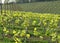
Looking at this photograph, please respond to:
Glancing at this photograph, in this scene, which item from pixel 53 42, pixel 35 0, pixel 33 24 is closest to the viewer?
pixel 53 42

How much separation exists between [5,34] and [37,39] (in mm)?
975

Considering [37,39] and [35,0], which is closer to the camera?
[37,39]

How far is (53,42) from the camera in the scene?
572 centimetres

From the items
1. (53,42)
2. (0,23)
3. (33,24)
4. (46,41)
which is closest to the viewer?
(53,42)

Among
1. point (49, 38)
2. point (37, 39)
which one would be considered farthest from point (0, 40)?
point (49, 38)

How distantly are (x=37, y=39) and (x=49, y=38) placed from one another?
0.55 metres

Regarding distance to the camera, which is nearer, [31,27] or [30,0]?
[31,27]

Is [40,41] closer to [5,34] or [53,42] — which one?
[53,42]

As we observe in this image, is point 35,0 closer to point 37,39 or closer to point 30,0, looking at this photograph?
point 30,0

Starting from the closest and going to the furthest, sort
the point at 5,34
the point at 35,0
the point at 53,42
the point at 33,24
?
the point at 53,42, the point at 5,34, the point at 33,24, the point at 35,0

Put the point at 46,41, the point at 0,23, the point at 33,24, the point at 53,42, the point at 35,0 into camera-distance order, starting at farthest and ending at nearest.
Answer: the point at 35,0 → the point at 33,24 → the point at 0,23 → the point at 46,41 → the point at 53,42

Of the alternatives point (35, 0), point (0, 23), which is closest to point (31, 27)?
point (0, 23)

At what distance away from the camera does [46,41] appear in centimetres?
613

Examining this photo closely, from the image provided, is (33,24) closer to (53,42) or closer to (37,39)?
(37,39)
